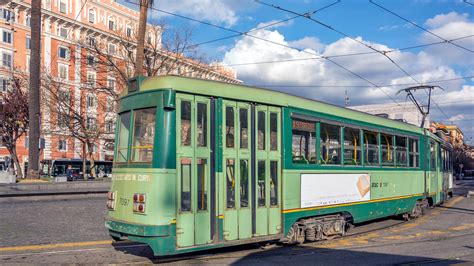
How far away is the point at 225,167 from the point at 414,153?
9.30 meters

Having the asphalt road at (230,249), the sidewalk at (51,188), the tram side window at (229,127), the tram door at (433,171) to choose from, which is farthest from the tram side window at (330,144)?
the sidewalk at (51,188)

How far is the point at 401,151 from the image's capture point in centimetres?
1444

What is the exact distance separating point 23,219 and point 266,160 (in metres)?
7.55

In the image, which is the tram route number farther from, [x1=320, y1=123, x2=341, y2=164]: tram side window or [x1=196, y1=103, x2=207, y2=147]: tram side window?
[x1=196, y1=103, x2=207, y2=147]: tram side window

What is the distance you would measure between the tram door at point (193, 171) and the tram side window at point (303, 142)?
7.83 ft

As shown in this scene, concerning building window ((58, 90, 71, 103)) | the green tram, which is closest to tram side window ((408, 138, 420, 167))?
the green tram

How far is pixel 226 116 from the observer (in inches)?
336

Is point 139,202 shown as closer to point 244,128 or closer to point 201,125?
point 201,125

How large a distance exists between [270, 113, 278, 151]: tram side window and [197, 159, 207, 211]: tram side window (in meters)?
1.78

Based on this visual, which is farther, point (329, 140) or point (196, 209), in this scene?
point (329, 140)

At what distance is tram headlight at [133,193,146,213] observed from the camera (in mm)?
7570

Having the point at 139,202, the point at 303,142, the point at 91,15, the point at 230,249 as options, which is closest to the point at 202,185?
the point at 139,202

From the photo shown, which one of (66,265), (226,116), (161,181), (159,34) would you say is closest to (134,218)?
(161,181)

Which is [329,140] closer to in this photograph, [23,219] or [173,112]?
[173,112]
